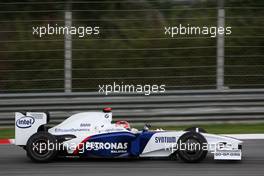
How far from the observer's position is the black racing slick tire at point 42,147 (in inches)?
355

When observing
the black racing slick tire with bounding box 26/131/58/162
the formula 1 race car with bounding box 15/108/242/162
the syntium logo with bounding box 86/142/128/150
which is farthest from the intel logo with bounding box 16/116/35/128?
the syntium logo with bounding box 86/142/128/150

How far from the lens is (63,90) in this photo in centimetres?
1257

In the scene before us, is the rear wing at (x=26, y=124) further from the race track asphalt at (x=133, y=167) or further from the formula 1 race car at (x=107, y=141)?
the race track asphalt at (x=133, y=167)

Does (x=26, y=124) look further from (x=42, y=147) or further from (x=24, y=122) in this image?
(x=42, y=147)

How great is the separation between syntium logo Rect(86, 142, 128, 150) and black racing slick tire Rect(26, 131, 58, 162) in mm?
468

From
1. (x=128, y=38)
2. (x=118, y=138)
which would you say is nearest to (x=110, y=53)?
(x=128, y=38)

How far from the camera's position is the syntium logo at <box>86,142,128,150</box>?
898 centimetres

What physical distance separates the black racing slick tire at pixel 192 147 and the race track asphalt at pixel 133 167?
91 mm

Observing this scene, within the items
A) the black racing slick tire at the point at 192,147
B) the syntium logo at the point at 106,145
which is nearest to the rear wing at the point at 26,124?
the syntium logo at the point at 106,145

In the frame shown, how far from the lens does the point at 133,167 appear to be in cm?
878

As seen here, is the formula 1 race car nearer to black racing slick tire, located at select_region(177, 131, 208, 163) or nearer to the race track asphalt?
black racing slick tire, located at select_region(177, 131, 208, 163)

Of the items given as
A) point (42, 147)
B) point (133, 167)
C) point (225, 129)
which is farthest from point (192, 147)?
point (225, 129)

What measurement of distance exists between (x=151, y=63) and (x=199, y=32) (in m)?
1.11

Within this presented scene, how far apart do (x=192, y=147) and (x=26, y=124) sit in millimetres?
2257
